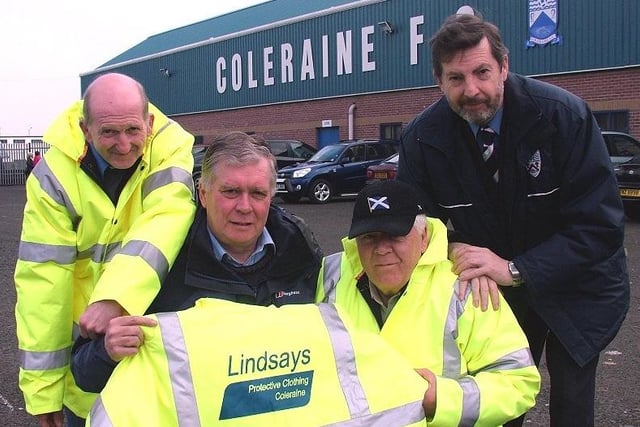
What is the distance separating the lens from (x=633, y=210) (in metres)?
13.6

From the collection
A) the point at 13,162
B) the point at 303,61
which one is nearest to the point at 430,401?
the point at 303,61

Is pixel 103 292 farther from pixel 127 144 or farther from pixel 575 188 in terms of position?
pixel 575 188

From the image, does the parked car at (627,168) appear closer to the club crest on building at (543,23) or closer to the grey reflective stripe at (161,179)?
the club crest on building at (543,23)

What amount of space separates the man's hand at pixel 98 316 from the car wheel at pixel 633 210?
12517 millimetres

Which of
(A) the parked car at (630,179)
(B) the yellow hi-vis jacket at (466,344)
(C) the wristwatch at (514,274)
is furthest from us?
(A) the parked car at (630,179)

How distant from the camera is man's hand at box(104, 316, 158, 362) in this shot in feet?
6.91

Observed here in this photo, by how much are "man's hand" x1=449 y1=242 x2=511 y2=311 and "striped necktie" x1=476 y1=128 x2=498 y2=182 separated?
1.17 ft

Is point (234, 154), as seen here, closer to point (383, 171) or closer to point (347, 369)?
point (347, 369)

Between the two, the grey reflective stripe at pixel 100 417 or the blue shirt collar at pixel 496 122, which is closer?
the grey reflective stripe at pixel 100 417

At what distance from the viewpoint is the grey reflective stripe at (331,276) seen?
104 inches

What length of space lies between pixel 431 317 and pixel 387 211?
407mm

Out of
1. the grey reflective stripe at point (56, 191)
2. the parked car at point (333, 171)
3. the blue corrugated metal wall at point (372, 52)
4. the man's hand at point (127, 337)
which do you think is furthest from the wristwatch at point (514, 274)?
the blue corrugated metal wall at point (372, 52)

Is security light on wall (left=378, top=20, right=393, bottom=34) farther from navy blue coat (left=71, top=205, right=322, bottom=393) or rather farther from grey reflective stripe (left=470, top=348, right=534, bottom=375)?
grey reflective stripe (left=470, top=348, right=534, bottom=375)

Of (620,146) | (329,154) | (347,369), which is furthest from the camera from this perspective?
(329,154)
